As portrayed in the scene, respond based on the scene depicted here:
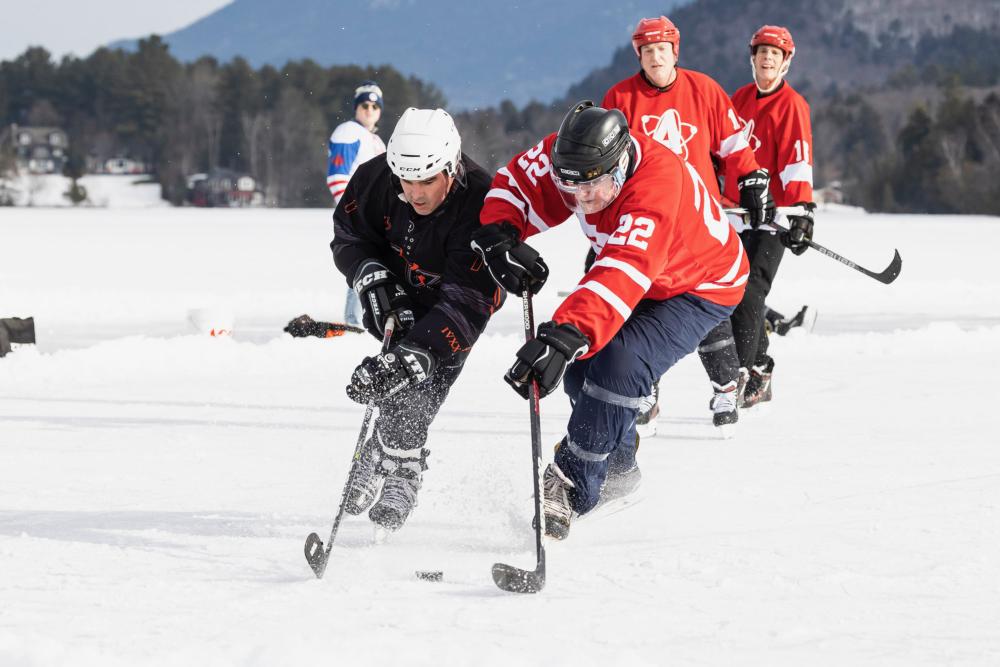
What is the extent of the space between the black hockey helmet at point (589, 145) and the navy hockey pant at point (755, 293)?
217 centimetres

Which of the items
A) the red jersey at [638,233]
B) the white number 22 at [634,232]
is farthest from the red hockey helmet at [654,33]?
the white number 22 at [634,232]

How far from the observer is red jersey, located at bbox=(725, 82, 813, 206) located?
5152mm

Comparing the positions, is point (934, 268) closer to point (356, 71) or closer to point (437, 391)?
point (437, 391)

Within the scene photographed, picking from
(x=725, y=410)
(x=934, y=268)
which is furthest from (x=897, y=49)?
(x=725, y=410)

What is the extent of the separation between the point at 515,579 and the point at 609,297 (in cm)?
72

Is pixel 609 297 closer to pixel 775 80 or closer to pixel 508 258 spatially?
pixel 508 258

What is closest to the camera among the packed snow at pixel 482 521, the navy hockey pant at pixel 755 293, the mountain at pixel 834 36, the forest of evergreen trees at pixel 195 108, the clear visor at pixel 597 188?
the packed snow at pixel 482 521

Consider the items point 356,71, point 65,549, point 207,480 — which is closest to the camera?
point 65,549

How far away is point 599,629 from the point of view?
8.29 ft

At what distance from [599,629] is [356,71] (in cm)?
7077

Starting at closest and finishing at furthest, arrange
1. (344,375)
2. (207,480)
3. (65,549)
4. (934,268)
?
(65,549)
(207,480)
(344,375)
(934,268)

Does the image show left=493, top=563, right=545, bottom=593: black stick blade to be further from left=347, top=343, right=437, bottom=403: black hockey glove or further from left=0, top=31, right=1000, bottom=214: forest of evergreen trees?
left=0, top=31, right=1000, bottom=214: forest of evergreen trees

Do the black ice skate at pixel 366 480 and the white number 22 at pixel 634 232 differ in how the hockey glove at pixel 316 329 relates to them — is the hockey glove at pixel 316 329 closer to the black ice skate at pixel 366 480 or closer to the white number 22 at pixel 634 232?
the black ice skate at pixel 366 480

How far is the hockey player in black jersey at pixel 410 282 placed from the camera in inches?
123
